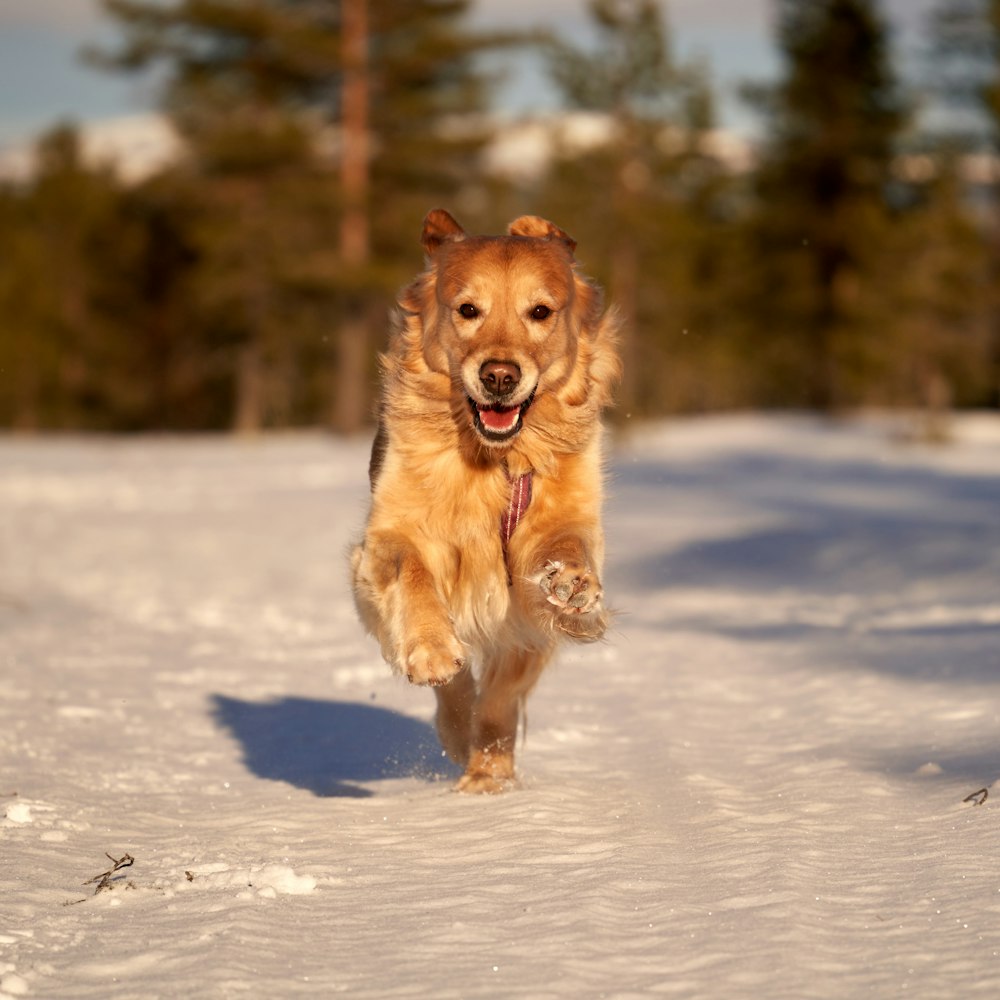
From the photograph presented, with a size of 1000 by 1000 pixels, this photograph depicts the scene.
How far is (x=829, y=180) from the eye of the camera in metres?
41.5

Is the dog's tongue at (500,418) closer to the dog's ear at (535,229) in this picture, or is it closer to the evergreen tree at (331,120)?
the dog's ear at (535,229)

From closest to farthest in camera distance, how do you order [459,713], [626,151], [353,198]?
[459,713]
[353,198]
[626,151]

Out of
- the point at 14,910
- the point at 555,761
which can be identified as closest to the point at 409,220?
the point at 555,761

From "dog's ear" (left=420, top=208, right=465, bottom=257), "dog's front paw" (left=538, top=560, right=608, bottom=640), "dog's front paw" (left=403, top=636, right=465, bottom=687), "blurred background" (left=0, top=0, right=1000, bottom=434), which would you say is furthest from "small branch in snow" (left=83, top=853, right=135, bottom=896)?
"blurred background" (left=0, top=0, right=1000, bottom=434)

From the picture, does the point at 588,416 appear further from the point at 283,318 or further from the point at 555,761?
the point at 283,318

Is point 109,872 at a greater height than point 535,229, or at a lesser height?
lesser

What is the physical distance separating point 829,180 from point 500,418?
3814 centimetres

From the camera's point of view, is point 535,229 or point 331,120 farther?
point 331,120

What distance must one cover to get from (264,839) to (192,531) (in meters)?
12.2

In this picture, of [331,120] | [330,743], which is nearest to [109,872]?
[330,743]

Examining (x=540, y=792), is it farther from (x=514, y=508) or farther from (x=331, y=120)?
(x=331, y=120)

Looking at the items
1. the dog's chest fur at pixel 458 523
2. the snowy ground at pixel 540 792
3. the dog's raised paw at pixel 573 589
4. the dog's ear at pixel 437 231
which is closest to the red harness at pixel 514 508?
the dog's chest fur at pixel 458 523

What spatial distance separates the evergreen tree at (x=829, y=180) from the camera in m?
40.1

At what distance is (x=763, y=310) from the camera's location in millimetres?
44469
